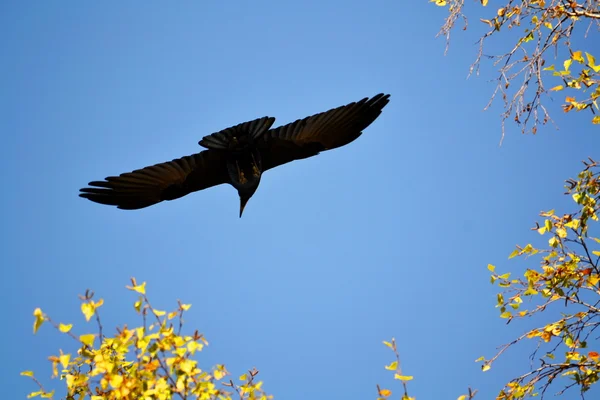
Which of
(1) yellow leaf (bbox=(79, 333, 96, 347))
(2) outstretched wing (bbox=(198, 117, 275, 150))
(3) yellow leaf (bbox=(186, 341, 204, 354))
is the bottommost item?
(3) yellow leaf (bbox=(186, 341, 204, 354))

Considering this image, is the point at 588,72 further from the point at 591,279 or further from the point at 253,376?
the point at 253,376

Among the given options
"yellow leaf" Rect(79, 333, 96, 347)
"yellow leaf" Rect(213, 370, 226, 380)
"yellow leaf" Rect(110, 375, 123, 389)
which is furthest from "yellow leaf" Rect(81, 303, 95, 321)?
"yellow leaf" Rect(213, 370, 226, 380)

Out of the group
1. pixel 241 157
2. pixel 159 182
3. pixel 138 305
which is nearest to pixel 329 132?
pixel 241 157

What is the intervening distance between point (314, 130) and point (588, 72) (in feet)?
13.6

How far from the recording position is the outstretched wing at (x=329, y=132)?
8.24 meters

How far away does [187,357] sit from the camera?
3195 millimetres

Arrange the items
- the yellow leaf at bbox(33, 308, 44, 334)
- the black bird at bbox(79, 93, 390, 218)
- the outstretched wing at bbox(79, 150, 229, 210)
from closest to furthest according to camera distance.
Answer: the yellow leaf at bbox(33, 308, 44, 334), the black bird at bbox(79, 93, 390, 218), the outstretched wing at bbox(79, 150, 229, 210)

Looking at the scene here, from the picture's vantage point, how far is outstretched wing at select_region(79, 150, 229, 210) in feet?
27.0

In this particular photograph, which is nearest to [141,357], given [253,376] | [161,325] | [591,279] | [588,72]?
[161,325]

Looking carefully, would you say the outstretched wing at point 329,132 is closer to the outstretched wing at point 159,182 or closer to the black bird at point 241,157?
the black bird at point 241,157

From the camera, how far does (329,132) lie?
27.4 ft

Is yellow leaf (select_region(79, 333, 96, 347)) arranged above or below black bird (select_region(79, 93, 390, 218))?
below

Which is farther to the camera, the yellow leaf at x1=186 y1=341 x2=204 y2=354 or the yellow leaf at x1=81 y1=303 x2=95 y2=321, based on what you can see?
the yellow leaf at x1=186 y1=341 x2=204 y2=354

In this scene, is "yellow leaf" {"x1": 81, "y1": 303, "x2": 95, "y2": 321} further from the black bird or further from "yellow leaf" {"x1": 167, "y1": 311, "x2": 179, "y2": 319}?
the black bird
